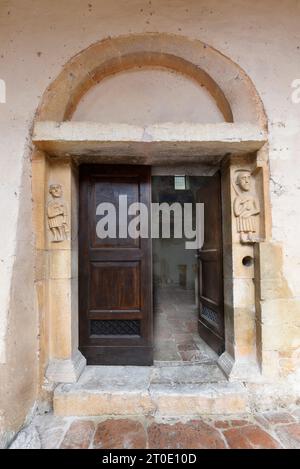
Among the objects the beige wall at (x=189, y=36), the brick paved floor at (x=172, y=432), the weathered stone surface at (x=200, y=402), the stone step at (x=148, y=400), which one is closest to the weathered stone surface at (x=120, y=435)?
the brick paved floor at (x=172, y=432)

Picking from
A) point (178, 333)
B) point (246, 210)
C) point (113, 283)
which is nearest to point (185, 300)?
point (178, 333)

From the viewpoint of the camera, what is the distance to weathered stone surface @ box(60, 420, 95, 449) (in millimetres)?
1689

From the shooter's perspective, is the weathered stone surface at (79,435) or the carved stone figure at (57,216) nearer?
the weathered stone surface at (79,435)

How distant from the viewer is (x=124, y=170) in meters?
2.56

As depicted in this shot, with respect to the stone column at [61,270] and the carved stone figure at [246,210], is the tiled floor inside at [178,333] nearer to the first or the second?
the stone column at [61,270]

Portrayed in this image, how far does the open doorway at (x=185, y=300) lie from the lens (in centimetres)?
275

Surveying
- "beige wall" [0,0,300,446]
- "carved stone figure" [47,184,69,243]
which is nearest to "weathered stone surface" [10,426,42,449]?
"beige wall" [0,0,300,446]

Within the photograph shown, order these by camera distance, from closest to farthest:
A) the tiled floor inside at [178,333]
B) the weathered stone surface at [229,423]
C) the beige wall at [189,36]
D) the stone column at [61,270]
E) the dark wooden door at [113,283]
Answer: the weathered stone surface at [229,423], the beige wall at [189,36], the stone column at [61,270], the dark wooden door at [113,283], the tiled floor inside at [178,333]

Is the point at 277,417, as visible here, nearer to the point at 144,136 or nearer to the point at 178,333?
the point at 178,333

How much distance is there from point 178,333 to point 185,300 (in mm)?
2408

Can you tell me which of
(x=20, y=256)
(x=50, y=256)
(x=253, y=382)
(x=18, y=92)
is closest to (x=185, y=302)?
(x=253, y=382)

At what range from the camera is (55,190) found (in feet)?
7.38

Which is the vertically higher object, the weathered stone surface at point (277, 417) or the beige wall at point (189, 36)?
the beige wall at point (189, 36)
